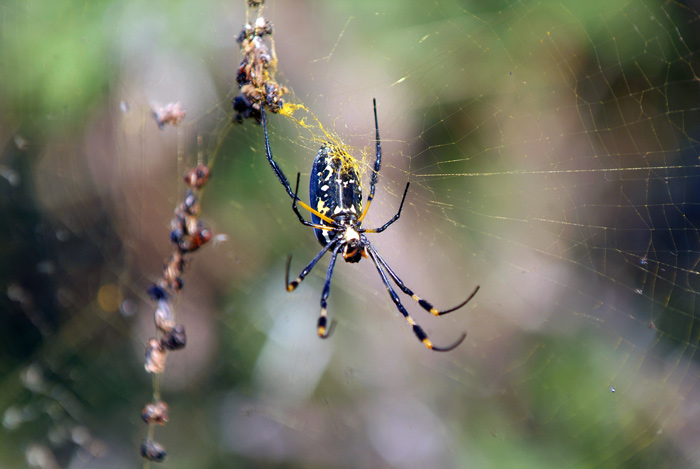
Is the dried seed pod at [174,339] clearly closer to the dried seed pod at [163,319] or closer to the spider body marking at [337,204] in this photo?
the dried seed pod at [163,319]

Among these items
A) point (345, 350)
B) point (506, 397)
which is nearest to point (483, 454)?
point (506, 397)

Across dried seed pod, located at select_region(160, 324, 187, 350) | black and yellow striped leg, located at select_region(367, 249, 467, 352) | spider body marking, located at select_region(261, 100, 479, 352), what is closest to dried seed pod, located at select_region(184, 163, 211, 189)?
spider body marking, located at select_region(261, 100, 479, 352)

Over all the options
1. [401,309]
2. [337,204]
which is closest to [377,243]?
[401,309]

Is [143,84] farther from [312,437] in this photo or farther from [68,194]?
[312,437]

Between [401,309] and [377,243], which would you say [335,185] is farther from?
[377,243]

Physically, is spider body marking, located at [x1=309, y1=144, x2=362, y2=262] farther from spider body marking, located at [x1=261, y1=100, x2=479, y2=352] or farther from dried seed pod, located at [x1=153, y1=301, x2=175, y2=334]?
dried seed pod, located at [x1=153, y1=301, x2=175, y2=334]

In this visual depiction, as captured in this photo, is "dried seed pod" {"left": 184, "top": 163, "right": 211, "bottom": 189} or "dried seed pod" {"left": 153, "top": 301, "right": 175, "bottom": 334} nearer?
"dried seed pod" {"left": 184, "top": 163, "right": 211, "bottom": 189}
